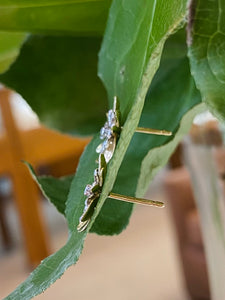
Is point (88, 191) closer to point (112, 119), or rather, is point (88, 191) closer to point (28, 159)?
point (112, 119)

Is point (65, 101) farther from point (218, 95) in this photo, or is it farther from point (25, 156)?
point (25, 156)

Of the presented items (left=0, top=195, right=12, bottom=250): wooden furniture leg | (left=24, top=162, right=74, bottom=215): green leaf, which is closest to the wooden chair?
(left=0, top=195, right=12, bottom=250): wooden furniture leg

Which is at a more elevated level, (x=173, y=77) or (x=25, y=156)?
(x=173, y=77)

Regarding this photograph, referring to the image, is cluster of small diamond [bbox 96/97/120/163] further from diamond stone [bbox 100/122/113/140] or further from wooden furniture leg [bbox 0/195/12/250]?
wooden furniture leg [bbox 0/195/12/250]

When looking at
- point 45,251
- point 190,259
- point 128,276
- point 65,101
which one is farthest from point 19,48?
point 45,251

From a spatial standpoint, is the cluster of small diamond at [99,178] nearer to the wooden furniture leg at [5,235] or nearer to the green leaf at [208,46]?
the green leaf at [208,46]

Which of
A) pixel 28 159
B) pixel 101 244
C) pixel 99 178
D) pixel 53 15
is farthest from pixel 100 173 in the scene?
pixel 101 244
